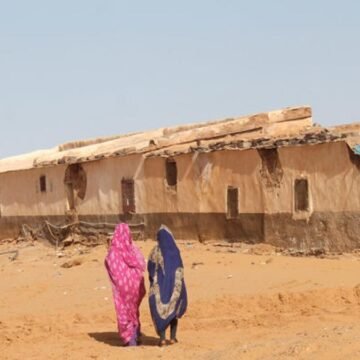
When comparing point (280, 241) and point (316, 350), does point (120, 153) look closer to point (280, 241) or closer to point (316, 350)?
point (280, 241)

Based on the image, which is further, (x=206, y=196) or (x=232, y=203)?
(x=206, y=196)

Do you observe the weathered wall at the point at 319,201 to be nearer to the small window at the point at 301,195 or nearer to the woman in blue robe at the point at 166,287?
the small window at the point at 301,195

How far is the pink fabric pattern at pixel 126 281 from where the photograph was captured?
9.50m

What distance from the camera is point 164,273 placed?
29.7ft

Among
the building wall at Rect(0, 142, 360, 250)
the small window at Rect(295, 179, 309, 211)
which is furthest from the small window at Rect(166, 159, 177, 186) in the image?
the small window at Rect(295, 179, 309, 211)

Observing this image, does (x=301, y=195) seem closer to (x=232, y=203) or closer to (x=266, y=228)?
(x=266, y=228)

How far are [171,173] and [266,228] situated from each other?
366 cm

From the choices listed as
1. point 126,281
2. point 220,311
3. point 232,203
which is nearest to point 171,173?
point 232,203

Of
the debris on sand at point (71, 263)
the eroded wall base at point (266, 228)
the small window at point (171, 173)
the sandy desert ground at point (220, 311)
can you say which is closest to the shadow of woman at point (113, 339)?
the sandy desert ground at point (220, 311)

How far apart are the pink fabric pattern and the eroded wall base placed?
657 cm

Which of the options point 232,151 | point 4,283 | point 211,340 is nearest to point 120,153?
point 232,151

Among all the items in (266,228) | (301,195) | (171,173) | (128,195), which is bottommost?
(266,228)

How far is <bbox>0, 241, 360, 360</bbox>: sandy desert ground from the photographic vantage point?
848 cm

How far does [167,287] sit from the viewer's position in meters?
9.02
